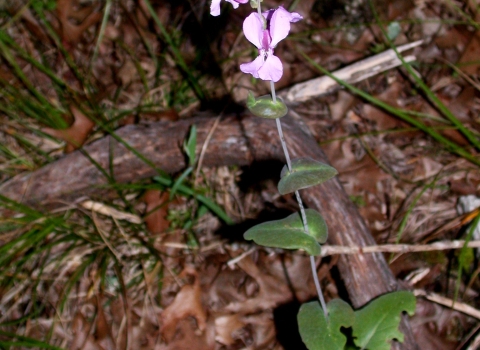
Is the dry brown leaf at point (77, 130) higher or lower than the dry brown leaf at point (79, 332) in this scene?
higher

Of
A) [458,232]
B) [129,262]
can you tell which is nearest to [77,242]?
[129,262]

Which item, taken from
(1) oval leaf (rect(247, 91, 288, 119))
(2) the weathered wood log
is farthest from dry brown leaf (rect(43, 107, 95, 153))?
(1) oval leaf (rect(247, 91, 288, 119))

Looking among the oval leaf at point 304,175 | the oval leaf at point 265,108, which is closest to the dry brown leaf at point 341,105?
the oval leaf at point 304,175

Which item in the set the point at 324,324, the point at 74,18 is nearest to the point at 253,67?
the point at 324,324

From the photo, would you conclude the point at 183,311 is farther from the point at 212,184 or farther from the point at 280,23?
the point at 280,23

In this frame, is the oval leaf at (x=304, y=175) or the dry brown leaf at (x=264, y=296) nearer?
the oval leaf at (x=304, y=175)

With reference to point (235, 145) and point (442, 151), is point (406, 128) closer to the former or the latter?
point (442, 151)

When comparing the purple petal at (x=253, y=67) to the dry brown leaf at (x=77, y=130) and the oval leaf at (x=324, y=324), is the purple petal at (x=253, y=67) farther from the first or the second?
the dry brown leaf at (x=77, y=130)
